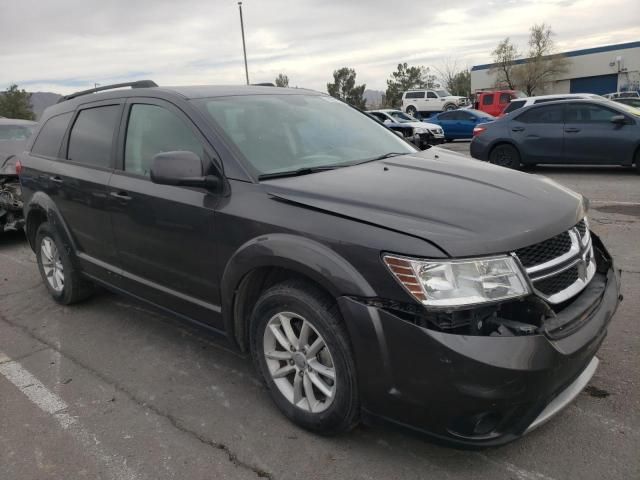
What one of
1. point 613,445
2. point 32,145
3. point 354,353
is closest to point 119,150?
point 32,145

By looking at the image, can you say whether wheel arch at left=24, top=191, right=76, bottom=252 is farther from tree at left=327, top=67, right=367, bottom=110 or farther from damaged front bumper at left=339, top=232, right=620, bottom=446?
tree at left=327, top=67, right=367, bottom=110

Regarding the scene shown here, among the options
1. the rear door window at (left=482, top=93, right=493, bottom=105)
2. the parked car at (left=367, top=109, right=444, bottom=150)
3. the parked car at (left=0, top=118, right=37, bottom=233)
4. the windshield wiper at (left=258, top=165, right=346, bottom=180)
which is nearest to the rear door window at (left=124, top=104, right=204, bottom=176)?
the windshield wiper at (left=258, top=165, right=346, bottom=180)

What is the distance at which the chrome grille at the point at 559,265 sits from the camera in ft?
7.80

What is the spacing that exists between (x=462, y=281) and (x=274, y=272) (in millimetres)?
1024

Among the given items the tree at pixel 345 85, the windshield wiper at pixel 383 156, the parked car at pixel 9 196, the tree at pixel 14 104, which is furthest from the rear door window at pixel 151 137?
the tree at pixel 345 85

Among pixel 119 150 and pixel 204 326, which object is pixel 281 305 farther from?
pixel 119 150

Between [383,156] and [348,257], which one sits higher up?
[383,156]

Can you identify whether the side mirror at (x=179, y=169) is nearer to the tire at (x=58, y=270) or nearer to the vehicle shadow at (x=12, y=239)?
the tire at (x=58, y=270)

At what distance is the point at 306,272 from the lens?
101 inches

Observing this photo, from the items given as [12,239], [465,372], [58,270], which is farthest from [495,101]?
[465,372]

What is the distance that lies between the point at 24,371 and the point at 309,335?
7.37 ft

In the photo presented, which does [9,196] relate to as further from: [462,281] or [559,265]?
[559,265]

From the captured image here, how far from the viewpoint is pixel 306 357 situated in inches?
108

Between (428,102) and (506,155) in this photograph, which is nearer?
(506,155)
